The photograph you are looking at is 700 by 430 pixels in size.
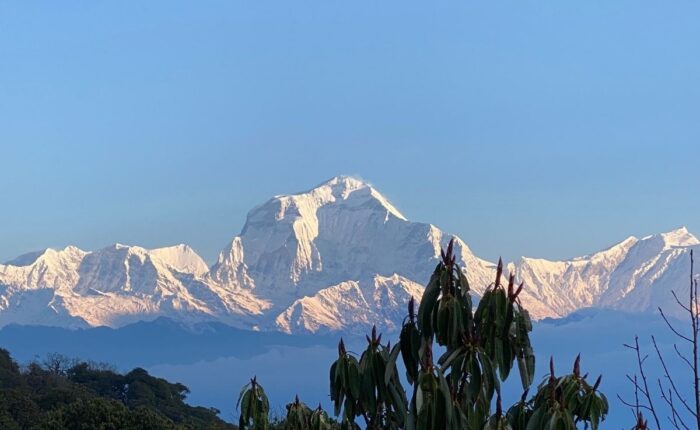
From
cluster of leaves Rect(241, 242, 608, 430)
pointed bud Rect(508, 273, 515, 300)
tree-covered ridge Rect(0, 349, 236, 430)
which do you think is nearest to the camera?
cluster of leaves Rect(241, 242, 608, 430)

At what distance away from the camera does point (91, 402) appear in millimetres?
41969

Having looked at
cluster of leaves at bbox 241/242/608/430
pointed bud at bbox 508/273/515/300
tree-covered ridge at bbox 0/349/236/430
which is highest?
tree-covered ridge at bbox 0/349/236/430

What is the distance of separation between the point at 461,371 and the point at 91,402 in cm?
3633

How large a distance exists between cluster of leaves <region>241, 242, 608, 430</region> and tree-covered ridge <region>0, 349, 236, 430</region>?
33828 millimetres

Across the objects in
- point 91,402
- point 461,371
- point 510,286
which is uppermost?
point 91,402

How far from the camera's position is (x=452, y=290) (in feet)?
25.1

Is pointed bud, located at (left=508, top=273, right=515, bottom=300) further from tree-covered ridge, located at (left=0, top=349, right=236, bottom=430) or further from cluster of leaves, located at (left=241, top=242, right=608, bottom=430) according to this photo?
tree-covered ridge, located at (left=0, top=349, right=236, bottom=430)

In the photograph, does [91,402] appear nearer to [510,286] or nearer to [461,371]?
[461,371]

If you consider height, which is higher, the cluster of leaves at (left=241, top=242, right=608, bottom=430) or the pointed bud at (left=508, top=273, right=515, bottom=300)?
the pointed bud at (left=508, top=273, right=515, bottom=300)

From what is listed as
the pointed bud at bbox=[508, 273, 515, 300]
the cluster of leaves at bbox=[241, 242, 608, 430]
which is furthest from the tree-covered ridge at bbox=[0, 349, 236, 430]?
the pointed bud at bbox=[508, 273, 515, 300]

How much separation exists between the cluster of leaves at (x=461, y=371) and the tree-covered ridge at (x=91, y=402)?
111ft

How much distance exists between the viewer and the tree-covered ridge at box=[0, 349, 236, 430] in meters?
41.5

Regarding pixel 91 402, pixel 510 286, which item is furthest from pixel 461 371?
pixel 91 402

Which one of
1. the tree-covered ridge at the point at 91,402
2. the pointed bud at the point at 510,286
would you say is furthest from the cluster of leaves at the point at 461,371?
the tree-covered ridge at the point at 91,402
